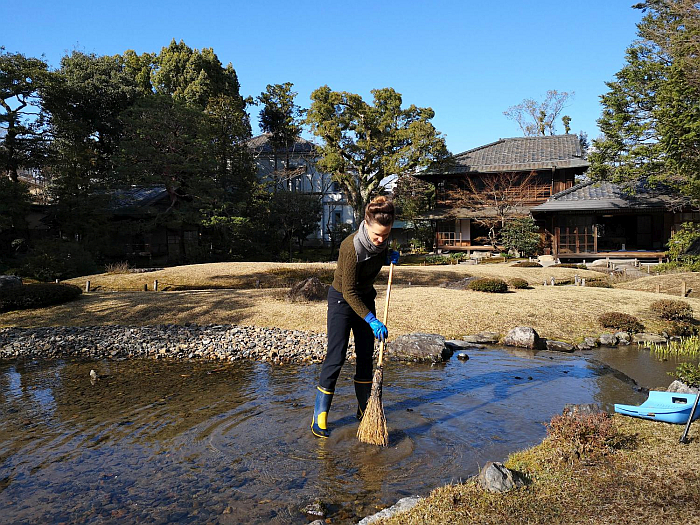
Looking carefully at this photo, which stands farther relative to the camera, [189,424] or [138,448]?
[189,424]

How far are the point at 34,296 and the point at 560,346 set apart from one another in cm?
1349

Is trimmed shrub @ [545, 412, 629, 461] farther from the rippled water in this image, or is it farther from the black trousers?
the black trousers

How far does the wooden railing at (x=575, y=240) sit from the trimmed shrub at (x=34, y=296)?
26221mm

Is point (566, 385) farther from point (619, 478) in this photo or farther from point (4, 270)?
point (4, 270)

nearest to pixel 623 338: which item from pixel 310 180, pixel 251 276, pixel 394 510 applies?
pixel 394 510

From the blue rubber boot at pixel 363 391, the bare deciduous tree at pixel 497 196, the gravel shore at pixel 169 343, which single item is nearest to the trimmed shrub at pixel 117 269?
the gravel shore at pixel 169 343

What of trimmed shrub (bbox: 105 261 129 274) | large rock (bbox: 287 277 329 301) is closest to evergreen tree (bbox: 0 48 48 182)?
trimmed shrub (bbox: 105 261 129 274)

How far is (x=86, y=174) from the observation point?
26.5 meters

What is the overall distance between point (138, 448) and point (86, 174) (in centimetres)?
2533

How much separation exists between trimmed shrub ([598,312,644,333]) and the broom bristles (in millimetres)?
8708

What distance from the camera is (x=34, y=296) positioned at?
1344cm

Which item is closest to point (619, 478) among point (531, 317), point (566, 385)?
point (566, 385)

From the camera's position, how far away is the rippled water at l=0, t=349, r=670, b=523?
4.13m

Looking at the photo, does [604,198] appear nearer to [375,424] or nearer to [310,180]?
[310,180]
